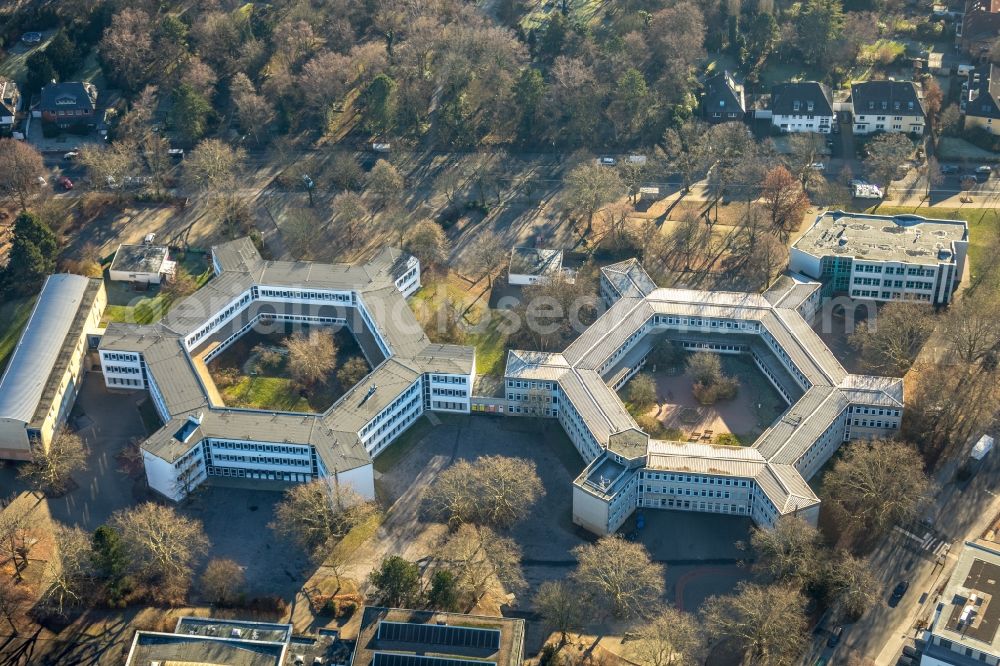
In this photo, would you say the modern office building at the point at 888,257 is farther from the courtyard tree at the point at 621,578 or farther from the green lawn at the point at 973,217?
the courtyard tree at the point at 621,578

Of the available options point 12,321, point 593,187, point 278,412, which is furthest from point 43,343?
point 593,187

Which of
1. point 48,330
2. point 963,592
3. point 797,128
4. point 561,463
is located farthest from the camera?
point 797,128

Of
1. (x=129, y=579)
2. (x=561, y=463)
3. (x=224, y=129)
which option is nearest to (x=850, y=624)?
(x=561, y=463)

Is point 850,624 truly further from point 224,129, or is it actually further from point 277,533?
point 224,129

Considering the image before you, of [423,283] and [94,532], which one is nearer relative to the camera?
[94,532]

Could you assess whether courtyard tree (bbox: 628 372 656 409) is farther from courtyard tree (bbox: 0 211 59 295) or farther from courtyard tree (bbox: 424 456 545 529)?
courtyard tree (bbox: 0 211 59 295)

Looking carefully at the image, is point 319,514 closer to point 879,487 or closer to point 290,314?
point 290,314

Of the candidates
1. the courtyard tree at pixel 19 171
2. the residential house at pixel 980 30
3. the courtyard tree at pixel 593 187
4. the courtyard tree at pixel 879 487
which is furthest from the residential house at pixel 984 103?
the courtyard tree at pixel 19 171
